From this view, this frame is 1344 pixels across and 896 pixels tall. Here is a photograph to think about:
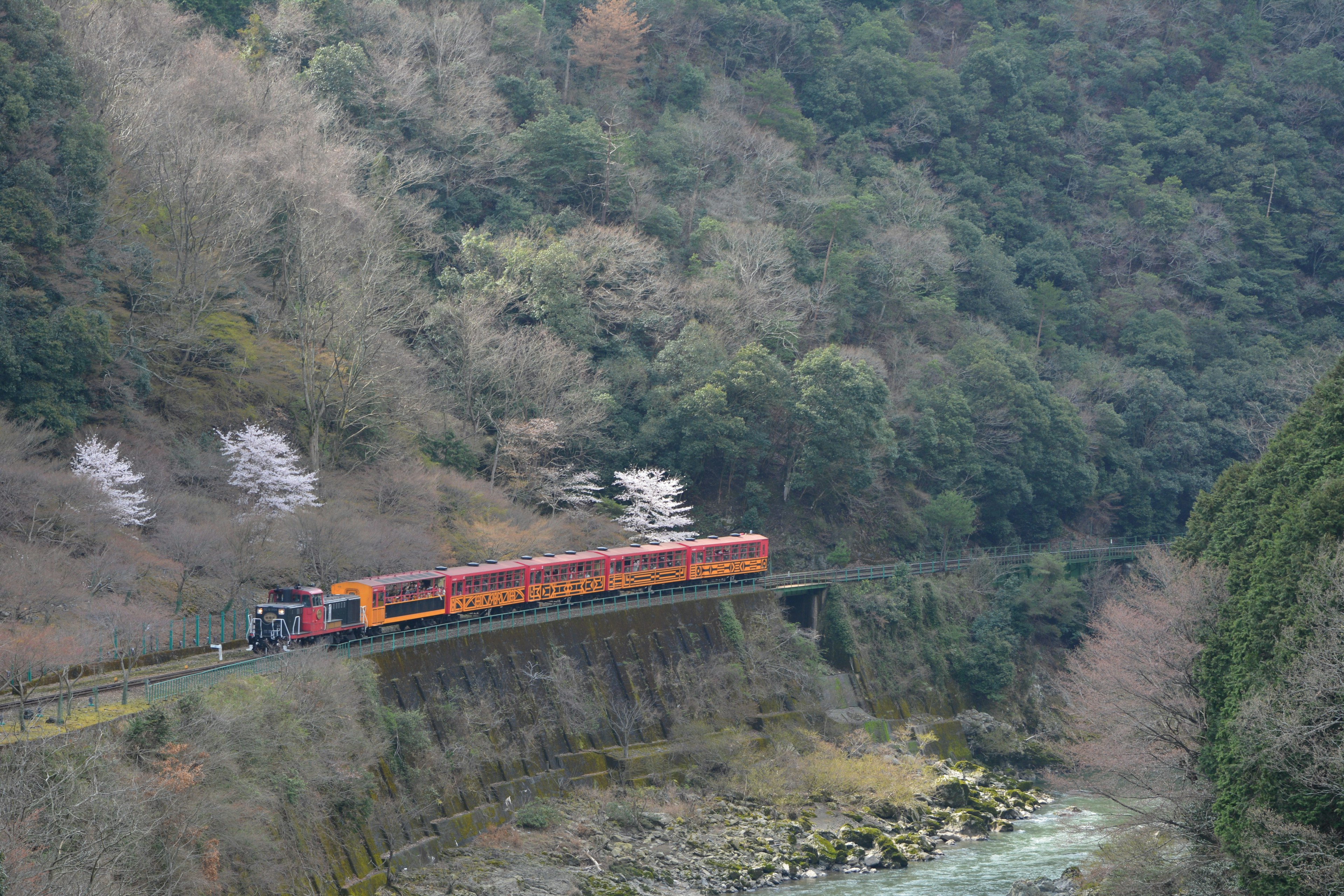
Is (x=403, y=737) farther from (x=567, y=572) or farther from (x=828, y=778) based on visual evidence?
(x=828, y=778)

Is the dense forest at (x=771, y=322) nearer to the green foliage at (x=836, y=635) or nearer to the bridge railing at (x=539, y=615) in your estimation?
the green foliage at (x=836, y=635)

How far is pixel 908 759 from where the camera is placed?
46.1 metres

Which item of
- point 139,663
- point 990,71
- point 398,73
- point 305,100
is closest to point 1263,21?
point 990,71

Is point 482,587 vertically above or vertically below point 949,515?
below

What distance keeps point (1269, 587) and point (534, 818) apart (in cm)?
1893

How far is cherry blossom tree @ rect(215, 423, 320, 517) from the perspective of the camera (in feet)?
138

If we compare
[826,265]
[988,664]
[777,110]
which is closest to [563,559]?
[988,664]

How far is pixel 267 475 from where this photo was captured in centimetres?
4231

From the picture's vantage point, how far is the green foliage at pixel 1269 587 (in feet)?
86.4

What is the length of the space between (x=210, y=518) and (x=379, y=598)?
638 cm

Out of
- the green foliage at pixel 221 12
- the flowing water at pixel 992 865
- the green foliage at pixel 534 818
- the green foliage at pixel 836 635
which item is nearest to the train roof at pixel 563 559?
the green foliage at pixel 534 818

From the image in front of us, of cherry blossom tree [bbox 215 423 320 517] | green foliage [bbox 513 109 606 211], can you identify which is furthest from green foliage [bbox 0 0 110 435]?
green foliage [bbox 513 109 606 211]

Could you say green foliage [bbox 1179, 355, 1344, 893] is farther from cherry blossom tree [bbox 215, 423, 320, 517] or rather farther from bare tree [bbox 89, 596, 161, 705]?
cherry blossom tree [bbox 215, 423, 320, 517]

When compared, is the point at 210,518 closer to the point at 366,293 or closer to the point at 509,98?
the point at 366,293
